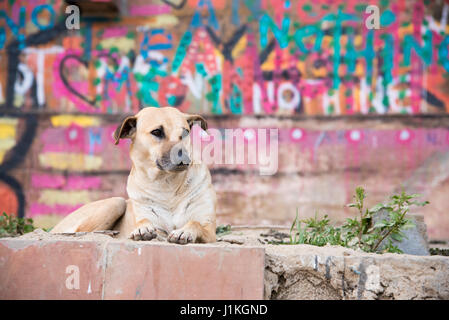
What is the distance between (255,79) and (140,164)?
378 centimetres

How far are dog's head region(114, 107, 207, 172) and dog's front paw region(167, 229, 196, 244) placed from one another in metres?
0.48

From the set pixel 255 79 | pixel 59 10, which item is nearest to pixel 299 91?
pixel 255 79

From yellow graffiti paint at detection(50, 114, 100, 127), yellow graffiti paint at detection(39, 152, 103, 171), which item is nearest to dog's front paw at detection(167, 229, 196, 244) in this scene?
yellow graffiti paint at detection(39, 152, 103, 171)

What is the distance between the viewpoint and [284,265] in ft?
9.30

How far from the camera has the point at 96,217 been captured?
12.1 ft

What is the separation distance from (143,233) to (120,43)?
15.2ft

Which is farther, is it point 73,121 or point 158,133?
point 73,121

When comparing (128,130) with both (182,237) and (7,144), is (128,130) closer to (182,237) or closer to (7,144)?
(182,237)

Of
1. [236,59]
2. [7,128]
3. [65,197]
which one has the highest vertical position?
[236,59]

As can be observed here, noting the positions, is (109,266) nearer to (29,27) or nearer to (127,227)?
(127,227)

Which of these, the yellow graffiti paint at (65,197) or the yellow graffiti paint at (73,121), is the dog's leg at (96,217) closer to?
the yellow graffiti paint at (65,197)

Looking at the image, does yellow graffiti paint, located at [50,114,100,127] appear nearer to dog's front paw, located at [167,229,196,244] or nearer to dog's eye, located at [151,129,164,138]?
dog's eye, located at [151,129,164,138]

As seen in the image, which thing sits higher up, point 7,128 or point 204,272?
point 7,128

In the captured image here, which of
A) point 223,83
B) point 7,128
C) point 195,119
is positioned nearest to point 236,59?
point 223,83
